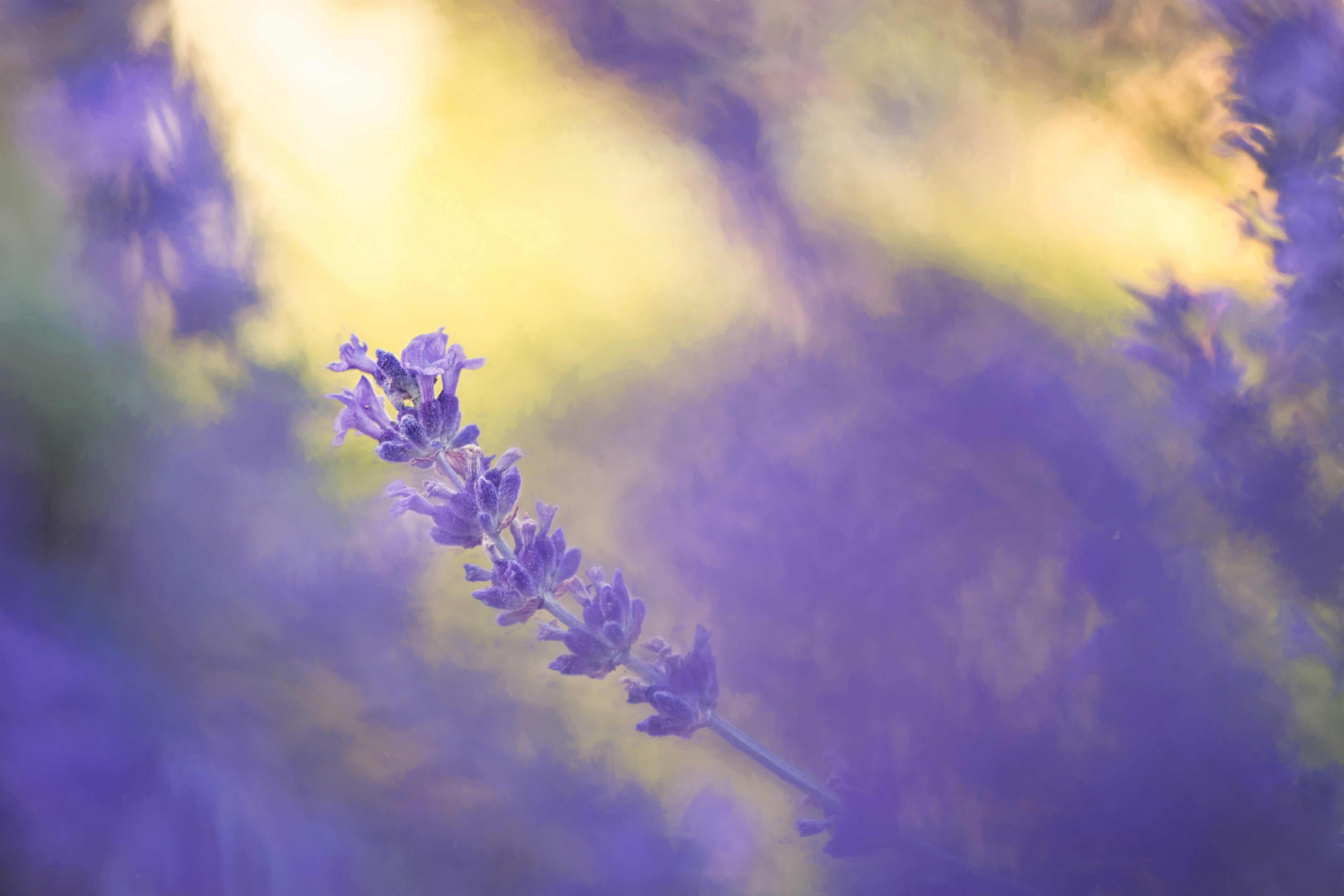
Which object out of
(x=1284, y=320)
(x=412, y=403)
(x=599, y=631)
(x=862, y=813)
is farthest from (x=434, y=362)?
(x=1284, y=320)

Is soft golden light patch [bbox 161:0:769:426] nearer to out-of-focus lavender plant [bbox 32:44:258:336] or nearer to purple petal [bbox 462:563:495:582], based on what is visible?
out-of-focus lavender plant [bbox 32:44:258:336]

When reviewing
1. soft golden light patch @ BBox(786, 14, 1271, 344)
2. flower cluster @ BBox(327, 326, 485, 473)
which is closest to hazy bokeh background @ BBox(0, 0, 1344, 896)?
soft golden light patch @ BBox(786, 14, 1271, 344)

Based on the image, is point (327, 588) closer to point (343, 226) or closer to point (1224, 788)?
point (343, 226)

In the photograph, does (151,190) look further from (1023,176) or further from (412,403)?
(1023,176)

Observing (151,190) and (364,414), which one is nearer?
(364,414)

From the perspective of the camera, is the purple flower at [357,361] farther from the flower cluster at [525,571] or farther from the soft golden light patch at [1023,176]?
the soft golden light patch at [1023,176]

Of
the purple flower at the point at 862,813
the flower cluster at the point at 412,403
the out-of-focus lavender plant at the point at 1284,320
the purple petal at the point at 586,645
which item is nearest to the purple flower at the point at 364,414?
the flower cluster at the point at 412,403
